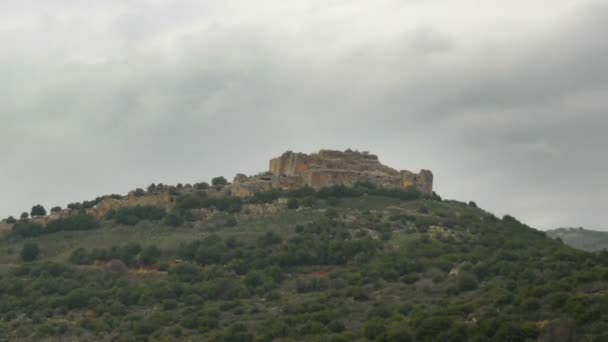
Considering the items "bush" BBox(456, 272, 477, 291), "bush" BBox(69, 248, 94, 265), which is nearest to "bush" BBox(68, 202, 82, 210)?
"bush" BBox(69, 248, 94, 265)

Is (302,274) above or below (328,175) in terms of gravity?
below

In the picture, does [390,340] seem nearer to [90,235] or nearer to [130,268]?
[130,268]

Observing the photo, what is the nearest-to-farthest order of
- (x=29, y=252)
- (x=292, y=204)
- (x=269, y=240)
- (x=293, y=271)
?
(x=293, y=271)
(x=269, y=240)
(x=29, y=252)
(x=292, y=204)

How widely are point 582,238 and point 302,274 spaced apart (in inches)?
3151

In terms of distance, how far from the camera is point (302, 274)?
69.3 metres

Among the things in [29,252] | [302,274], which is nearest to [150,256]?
[29,252]

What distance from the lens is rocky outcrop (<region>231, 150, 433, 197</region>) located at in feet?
292

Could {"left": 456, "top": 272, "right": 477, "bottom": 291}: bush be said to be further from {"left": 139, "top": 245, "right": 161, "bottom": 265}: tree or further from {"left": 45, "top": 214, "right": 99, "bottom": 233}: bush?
{"left": 45, "top": 214, "right": 99, "bottom": 233}: bush

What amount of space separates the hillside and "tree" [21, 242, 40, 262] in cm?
6468

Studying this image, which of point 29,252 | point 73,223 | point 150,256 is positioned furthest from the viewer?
point 73,223

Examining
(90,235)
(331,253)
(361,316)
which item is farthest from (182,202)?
(361,316)

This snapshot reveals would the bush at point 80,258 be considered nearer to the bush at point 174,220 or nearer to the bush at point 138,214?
the bush at point 174,220

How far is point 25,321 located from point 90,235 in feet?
70.4

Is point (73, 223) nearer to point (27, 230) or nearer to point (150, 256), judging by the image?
point (27, 230)
